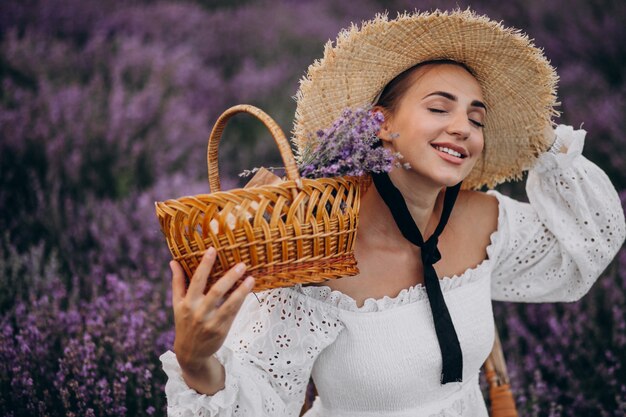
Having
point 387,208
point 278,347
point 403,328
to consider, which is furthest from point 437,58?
point 278,347

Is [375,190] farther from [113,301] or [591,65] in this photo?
[591,65]

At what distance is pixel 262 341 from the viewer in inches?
61.0

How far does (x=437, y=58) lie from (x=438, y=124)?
0.24 metres

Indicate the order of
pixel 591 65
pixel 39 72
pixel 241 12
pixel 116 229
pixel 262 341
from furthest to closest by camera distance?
pixel 241 12
pixel 591 65
pixel 39 72
pixel 116 229
pixel 262 341

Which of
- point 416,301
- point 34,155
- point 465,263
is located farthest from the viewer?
point 34,155

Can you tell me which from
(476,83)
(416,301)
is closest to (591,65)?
(476,83)

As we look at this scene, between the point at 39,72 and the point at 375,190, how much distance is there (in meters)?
2.96

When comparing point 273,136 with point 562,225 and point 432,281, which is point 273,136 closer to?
point 432,281

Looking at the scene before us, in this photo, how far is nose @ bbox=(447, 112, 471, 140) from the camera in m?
1.56

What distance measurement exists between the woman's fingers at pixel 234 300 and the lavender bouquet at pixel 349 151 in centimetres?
36

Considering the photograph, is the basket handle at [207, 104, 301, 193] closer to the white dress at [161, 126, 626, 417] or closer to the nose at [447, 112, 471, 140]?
the white dress at [161, 126, 626, 417]

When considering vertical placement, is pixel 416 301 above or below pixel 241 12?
below

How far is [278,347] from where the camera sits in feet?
5.07

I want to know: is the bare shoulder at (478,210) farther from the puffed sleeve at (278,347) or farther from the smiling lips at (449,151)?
the puffed sleeve at (278,347)
